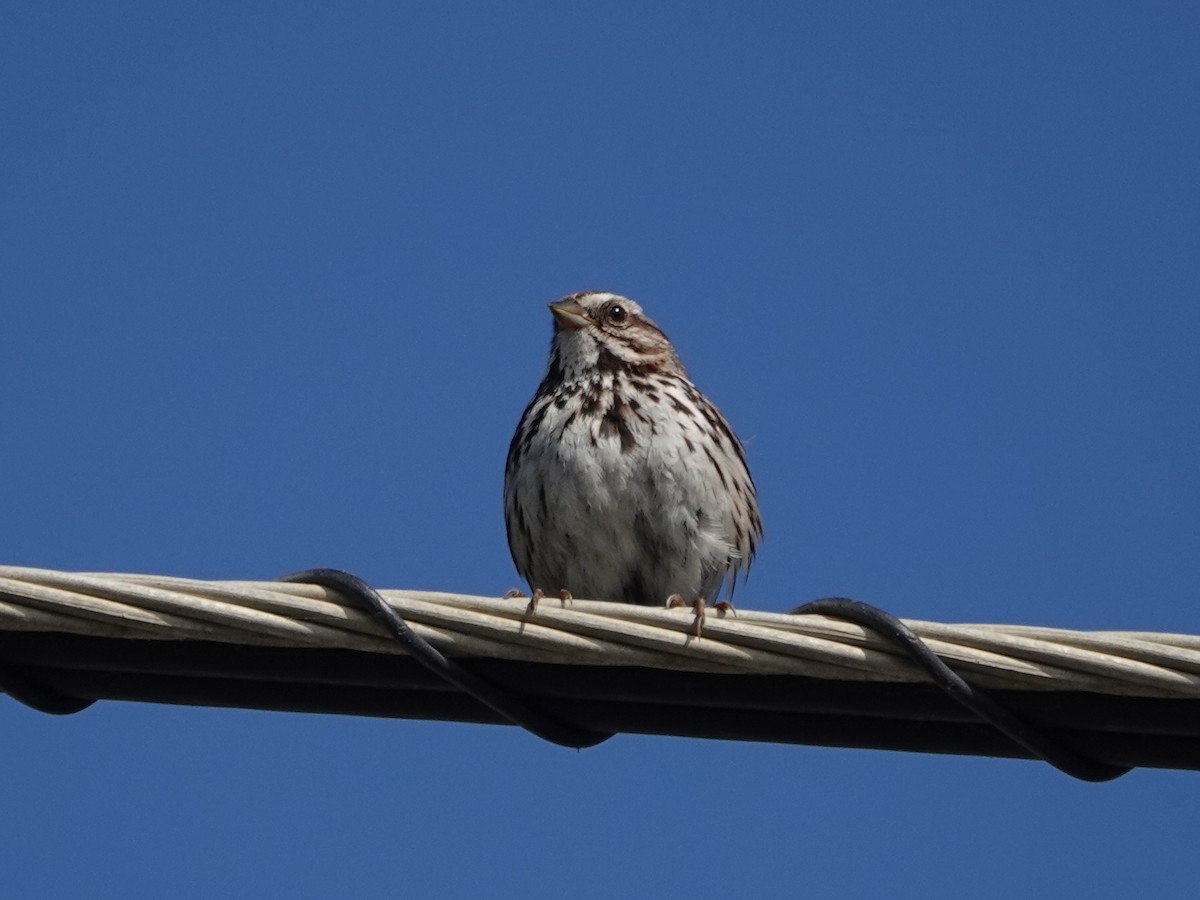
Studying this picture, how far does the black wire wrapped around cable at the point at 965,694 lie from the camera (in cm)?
450

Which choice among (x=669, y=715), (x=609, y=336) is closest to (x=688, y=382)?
(x=609, y=336)

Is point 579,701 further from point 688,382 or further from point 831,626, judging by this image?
point 688,382

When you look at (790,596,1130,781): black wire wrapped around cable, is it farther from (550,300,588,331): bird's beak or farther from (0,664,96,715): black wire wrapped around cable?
(550,300,588,331): bird's beak

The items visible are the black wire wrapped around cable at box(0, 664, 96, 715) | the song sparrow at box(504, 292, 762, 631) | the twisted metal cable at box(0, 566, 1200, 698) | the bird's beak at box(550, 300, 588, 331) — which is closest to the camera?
the twisted metal cable at box(0, 566, 1200, 698)

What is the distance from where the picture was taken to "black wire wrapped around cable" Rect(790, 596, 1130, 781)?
4.50 m

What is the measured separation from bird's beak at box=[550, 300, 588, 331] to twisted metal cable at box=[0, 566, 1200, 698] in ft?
18.1

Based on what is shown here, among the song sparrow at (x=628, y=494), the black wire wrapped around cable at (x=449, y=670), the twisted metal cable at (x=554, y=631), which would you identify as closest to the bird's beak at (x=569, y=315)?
the song sparrow at (x=628, y=494)

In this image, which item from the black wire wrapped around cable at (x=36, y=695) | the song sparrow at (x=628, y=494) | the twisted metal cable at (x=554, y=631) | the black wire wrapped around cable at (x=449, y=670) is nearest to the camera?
the twisted metal cable at (x=554, y=631)

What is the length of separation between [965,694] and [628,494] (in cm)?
427

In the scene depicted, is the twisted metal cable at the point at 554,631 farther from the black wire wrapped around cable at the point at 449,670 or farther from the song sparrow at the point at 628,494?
the song sparrow at the point at 628,494

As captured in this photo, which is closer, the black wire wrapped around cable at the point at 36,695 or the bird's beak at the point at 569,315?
the black wire wrapped around cable at the point at 36,695

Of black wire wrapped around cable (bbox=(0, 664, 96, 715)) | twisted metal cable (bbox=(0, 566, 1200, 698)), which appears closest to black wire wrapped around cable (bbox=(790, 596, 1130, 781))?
twisted metal cable (bbox=(0, 566, 1200, 698))

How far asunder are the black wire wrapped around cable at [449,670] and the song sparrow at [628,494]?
12.6 feet

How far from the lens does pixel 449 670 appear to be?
185 inches
